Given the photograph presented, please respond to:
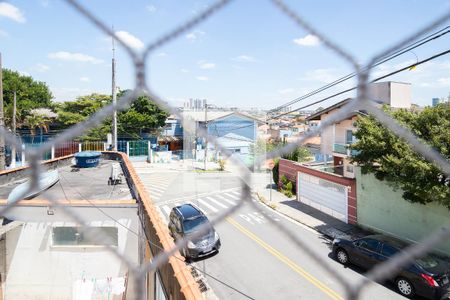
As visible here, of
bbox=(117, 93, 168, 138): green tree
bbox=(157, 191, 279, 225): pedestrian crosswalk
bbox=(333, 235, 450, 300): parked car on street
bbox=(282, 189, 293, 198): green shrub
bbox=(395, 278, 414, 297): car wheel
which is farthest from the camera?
bbox=(117, 93, 168, 138): green tree

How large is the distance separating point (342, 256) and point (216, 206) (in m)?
3.89

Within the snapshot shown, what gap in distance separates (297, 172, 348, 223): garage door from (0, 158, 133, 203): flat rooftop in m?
4.35

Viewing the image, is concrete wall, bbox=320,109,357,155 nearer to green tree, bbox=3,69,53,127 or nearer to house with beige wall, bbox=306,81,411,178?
house with beige wall, bbox=306,81,411,178

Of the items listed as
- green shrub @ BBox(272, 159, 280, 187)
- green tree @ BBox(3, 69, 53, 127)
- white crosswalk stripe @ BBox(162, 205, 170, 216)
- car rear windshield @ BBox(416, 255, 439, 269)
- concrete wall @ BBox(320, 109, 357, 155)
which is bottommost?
white crosswalk stripe @ BBox(162, 205, 170, 216)

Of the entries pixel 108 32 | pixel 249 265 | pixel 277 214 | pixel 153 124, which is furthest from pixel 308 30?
pixel 153 124

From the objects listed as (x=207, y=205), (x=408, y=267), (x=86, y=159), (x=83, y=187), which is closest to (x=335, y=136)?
(x=207, y=205)

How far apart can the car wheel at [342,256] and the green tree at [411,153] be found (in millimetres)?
1177

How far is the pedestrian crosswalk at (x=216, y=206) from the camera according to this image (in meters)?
7.20

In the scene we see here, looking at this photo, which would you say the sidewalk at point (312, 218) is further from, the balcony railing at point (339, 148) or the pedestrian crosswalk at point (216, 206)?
the balcony railing at point (339, 148)

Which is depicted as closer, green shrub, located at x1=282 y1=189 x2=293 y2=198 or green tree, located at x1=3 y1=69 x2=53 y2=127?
green tree, located at x1=3 y1=69 x2=53 y2=127

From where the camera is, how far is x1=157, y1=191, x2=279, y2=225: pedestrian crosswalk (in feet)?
23.6

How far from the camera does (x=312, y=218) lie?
7.07 meters

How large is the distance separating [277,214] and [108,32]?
716 cm

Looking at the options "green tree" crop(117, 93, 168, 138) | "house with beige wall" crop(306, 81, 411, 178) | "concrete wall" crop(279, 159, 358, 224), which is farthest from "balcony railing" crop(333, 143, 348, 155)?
"green tree" crop(117, 93, 168, 138)
